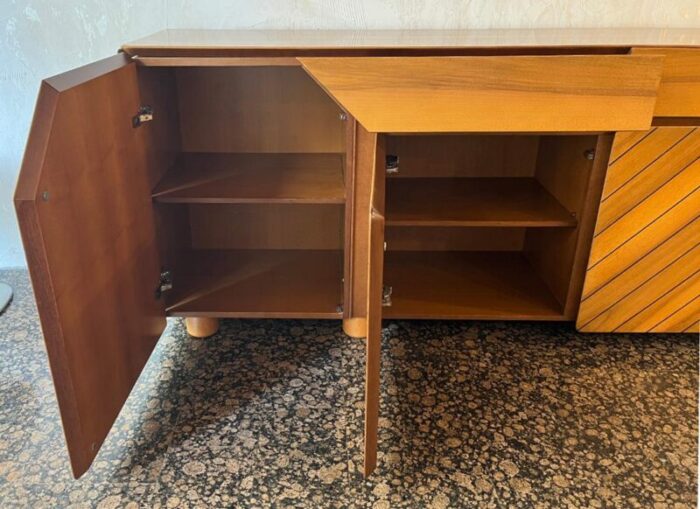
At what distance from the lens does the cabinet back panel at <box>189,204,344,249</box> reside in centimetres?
155

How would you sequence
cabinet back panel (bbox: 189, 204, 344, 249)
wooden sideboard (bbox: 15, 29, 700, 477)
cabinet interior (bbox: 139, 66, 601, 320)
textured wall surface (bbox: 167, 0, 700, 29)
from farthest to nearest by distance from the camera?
cabinet back panel (bbox: 189, 204, 344, 249) → textured wall surface (bbox: 167, 0, 700, 29) → cabinet interior (bbox: 139, 66, 601, 320) → wooden sideboard (bbox: 15, 29, 700, 477)

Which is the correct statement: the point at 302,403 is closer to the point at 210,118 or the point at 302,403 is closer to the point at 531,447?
the point at 531,447

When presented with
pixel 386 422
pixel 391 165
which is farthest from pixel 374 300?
pixel 391 165

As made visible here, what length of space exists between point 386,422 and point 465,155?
2.45 feet

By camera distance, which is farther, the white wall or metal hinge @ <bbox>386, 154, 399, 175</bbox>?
the white wall

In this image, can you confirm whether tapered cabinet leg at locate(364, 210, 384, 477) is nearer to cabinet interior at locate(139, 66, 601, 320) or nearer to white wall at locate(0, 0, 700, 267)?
cabinet interior at locate(139, 66, 601, 320)

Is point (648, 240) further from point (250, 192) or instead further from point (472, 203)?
point (250, 192)

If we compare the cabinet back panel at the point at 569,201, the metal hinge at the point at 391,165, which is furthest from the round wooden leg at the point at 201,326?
the cabinet back panel at the point at 569,201

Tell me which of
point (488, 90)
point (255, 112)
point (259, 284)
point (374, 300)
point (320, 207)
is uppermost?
point (488, 90)

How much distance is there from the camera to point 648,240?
121 centimetres

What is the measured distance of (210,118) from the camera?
146 centimetres

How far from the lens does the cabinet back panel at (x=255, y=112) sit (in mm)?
1426

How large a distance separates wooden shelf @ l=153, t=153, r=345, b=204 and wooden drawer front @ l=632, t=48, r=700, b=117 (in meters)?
0.64

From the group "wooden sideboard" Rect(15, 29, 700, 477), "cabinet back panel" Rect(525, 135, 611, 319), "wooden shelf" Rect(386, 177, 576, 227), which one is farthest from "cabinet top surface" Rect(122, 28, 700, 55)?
"wooden shelf" Rect(386, 177, 576, 227)
